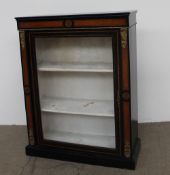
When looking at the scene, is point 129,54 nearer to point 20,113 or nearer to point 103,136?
point 103,136

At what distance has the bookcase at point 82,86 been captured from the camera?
1600 mm

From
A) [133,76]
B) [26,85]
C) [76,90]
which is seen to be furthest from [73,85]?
[133,76]

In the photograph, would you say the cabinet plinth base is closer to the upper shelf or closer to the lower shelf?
the lower shelf

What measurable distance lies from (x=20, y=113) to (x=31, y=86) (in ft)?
2.09

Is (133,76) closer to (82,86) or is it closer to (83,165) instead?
(82,86)

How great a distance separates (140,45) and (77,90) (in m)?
0.53

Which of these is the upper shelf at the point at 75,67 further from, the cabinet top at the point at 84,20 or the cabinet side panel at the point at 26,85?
the cabinet top at the point at 84,20

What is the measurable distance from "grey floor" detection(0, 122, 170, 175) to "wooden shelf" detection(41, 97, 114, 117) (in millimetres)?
290

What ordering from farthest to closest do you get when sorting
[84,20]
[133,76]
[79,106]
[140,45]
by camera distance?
[140,45] → [79,106] → [133,76] → [84,20]

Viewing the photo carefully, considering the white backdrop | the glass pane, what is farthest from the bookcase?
the white backdrop

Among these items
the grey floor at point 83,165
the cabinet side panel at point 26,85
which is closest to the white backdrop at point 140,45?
the grey floor at point 83,165

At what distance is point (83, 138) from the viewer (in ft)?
6.25

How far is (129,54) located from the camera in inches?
62.1

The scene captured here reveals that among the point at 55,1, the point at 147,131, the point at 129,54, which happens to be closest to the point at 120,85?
the point at 129,54
